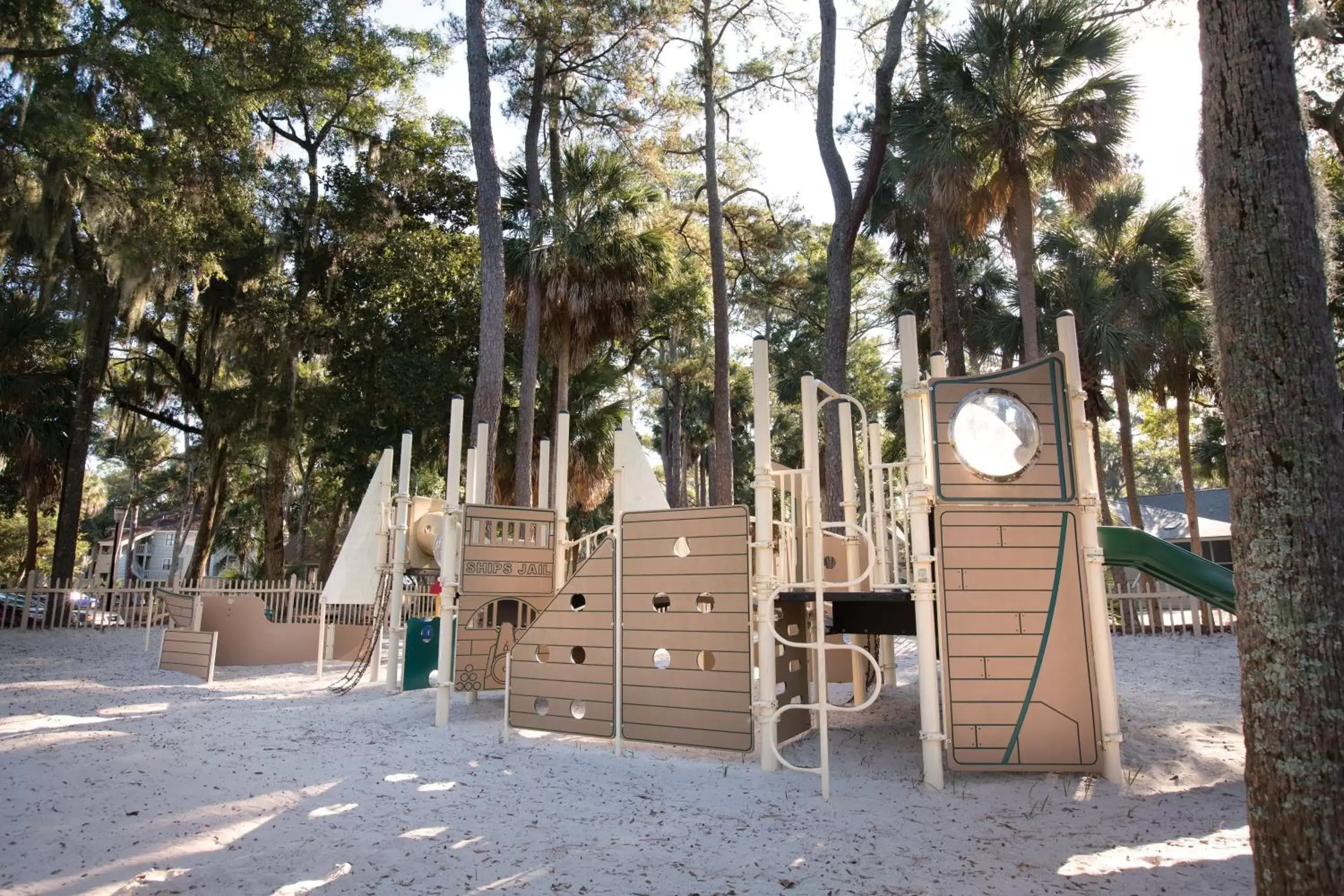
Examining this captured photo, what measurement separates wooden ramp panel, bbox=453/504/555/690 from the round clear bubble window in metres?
4.17

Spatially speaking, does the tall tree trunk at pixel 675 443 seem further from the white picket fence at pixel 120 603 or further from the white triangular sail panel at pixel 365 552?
the white triangular sail panel at pixel 365 552

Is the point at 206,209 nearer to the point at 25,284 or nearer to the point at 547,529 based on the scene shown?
the point at 25,284

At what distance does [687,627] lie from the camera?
5.92 m

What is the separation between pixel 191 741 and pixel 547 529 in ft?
11.3

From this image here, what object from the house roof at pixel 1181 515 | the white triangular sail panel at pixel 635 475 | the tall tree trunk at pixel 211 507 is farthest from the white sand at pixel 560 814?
the house roof at pixel 1181 515

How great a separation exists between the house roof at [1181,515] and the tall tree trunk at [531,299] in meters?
15.7

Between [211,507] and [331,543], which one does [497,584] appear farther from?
[331,543]

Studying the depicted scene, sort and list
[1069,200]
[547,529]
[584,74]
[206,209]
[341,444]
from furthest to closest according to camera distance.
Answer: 1. [341,444]
2. [584,74]
3. [206,209]
4. [1069,200]
5. [547,529]

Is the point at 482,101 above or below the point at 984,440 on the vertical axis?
above

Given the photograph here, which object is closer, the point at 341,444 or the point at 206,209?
the point at 206,209

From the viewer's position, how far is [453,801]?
480cm

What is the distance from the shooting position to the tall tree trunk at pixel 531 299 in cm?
1355

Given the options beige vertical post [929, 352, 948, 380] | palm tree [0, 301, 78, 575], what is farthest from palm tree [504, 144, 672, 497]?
palm tree [0, 301, 78, 575]

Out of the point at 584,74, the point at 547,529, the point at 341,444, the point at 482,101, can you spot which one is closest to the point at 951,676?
the point at 547,529
